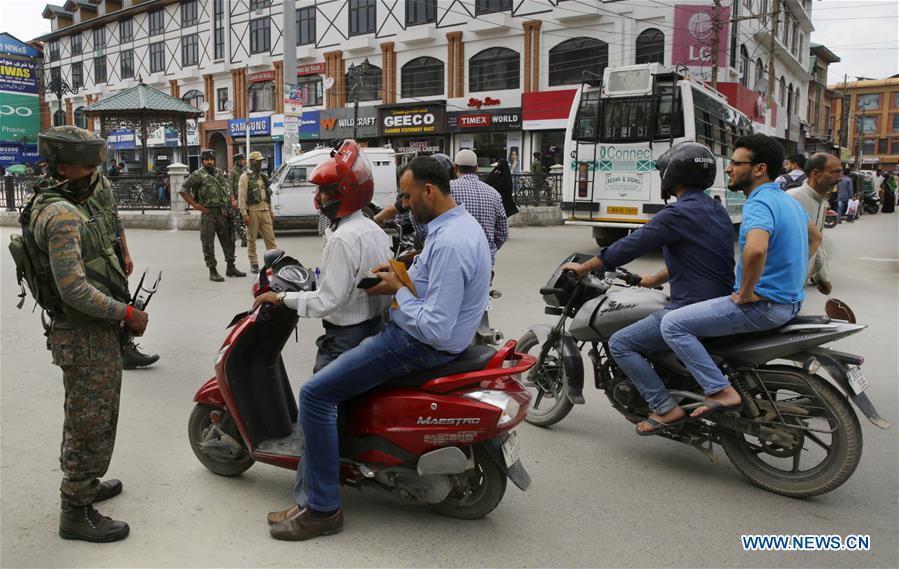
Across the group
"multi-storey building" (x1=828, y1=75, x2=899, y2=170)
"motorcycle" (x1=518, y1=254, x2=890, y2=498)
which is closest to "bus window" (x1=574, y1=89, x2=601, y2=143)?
"motorcycle" (x1=518, y1=254, x2=890, y2=498)

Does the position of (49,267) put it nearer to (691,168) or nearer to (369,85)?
(691,168)

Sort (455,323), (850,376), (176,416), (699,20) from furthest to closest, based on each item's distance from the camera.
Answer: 1. (699,20)
2. (176,416)
3. (850,376)
4. (455,323)

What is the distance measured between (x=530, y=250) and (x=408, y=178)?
11739 mm

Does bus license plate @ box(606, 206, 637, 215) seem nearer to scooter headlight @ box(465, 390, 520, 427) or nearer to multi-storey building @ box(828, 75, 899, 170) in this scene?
scooter headlight @ box(465, 390, 520, 427)

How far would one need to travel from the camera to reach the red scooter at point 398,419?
3.02 metres

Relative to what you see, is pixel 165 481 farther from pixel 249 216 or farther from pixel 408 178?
pixel 249 216

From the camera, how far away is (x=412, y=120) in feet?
108

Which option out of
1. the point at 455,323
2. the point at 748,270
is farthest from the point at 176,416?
the point at 748,270

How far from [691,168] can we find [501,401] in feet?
5.74

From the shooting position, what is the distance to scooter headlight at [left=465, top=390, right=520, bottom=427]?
299 cm

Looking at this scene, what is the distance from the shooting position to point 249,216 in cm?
1138

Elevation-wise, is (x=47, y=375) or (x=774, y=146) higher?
(x=774, y=146)

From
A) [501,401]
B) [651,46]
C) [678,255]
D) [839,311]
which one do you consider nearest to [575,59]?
[651,46]

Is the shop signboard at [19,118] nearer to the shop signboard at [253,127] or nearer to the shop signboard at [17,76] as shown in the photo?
the shop signboard at [17,76]
